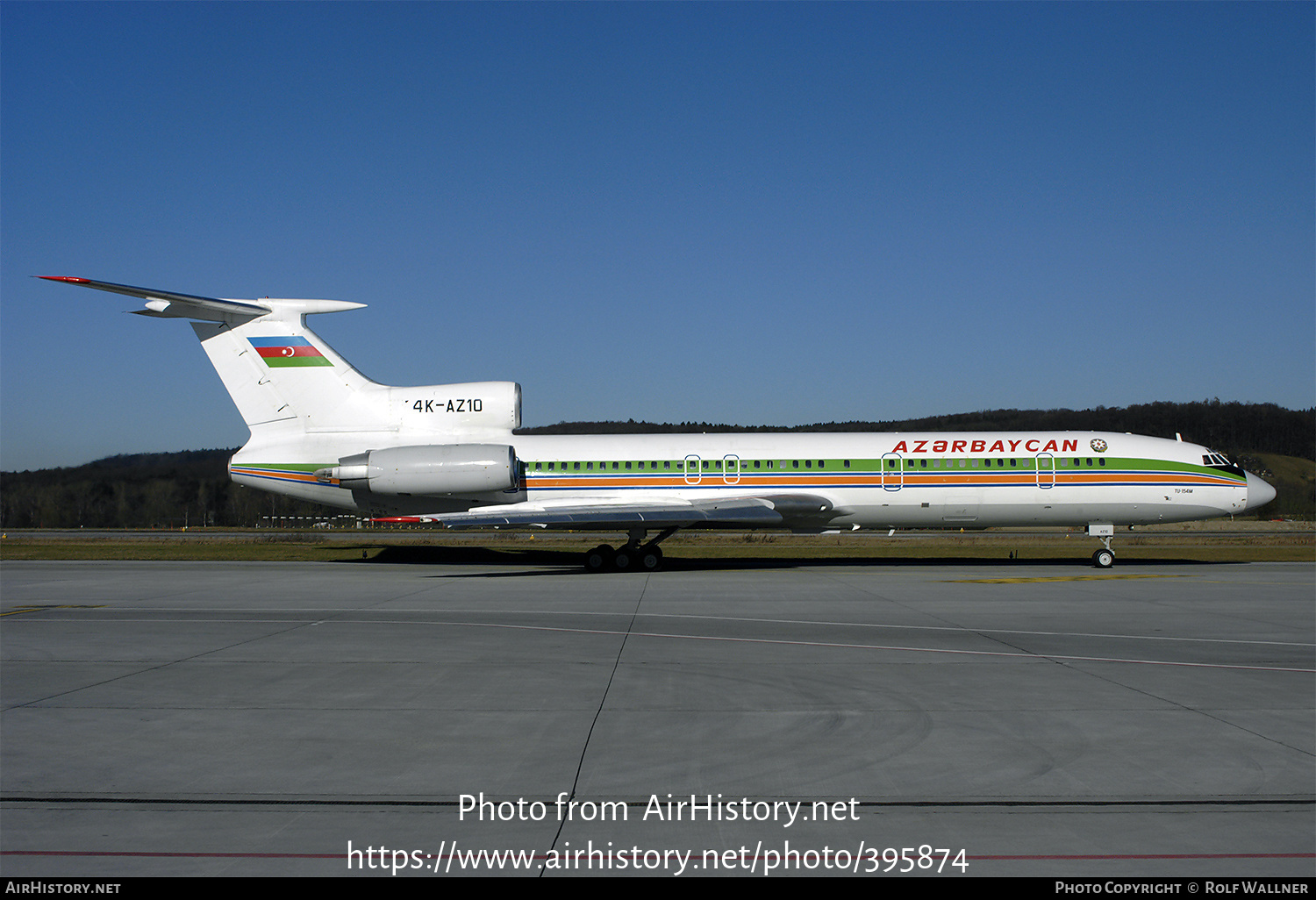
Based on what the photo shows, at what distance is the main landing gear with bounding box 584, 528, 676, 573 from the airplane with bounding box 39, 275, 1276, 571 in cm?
5

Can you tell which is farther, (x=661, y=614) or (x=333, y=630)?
(x=661, y=614)

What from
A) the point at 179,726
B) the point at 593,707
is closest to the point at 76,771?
the point at 179,726

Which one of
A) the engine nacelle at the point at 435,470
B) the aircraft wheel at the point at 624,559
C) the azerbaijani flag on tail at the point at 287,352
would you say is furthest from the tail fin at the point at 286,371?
the aircraft wheel at the point at 624,559

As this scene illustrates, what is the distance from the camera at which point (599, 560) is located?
2362 cm

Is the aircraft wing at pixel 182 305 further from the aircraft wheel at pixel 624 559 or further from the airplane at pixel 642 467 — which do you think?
the aircraft wheel at pixel 624 559

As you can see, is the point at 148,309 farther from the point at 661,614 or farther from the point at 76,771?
the point at 76,771

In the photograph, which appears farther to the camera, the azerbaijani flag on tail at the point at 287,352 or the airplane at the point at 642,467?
the azerbaijani flag on tail at the point at 287,352

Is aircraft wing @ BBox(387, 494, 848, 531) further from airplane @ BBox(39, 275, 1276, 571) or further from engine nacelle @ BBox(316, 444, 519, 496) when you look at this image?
engine nacelle @ BBox(316, 444, 519, 496)

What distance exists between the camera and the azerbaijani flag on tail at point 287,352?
81.9 feet

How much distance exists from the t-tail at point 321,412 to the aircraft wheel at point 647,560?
3.94 m

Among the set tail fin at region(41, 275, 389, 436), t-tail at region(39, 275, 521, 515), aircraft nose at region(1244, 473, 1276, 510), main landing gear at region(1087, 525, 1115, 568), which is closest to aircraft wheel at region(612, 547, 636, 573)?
t-tail at region(39, 275, 521, 515)

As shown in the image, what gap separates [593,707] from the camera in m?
8.12

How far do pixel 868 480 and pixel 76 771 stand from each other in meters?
21.0
